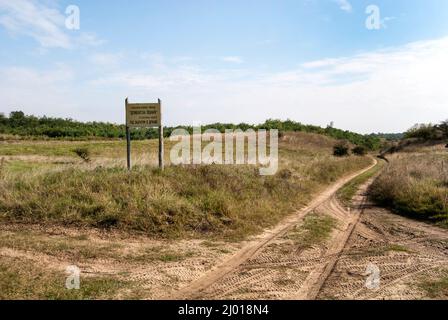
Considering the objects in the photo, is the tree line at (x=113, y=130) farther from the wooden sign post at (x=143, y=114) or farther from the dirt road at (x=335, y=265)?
the dirt road at (x=335, y=265)

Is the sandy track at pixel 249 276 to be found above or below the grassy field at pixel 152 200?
below

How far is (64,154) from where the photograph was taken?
34406mm

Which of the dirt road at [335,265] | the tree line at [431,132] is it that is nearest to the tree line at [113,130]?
the tree line at [431,132]

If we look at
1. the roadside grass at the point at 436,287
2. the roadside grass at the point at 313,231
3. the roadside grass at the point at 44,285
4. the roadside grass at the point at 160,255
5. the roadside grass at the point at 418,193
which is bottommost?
the roadside grass at the point at 313,231

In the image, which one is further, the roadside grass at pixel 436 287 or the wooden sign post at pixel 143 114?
the wooden sign post at pixel 143 114

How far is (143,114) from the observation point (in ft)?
39.4

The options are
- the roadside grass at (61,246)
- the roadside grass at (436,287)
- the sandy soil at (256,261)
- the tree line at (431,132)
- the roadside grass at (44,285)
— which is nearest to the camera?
the roadside grass at (44,285)

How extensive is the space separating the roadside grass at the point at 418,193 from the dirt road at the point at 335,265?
3.35 ft

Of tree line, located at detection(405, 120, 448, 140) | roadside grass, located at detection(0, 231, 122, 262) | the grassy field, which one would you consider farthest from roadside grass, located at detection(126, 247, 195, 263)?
tree line, located at detection(405, 120, 448, 140)

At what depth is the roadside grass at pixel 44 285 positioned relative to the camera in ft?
16.8

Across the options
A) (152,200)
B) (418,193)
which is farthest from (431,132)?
(152,200)

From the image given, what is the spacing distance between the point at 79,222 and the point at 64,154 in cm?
2785

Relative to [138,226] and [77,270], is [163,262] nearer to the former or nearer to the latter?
[77,270]
